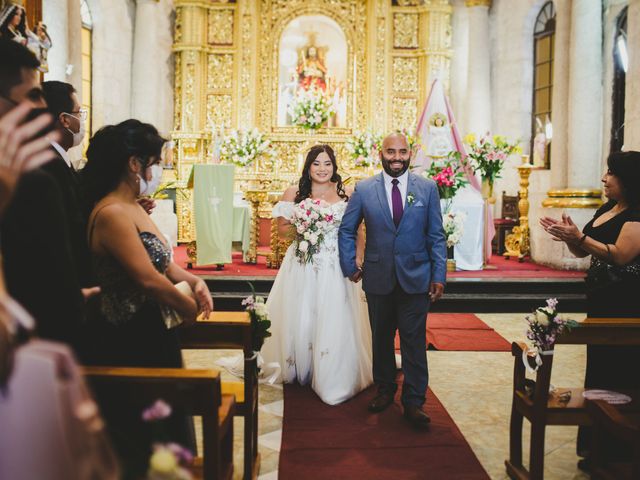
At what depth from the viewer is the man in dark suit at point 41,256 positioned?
45.9 inches

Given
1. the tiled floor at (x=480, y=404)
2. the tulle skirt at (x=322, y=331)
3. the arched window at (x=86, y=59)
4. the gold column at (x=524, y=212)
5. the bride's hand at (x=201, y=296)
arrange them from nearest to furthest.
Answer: the bride's hand at (x=201, y=296) < the tiled floor at (x=480, y=404) < the tulle skirt at (x=322, y=331) < the gold column at (x=524, y=212) < the arched window at (x=86, y=59)

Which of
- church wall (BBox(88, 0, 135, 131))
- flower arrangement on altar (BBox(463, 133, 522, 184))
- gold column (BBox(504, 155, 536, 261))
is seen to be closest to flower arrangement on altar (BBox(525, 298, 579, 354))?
flower arrangement on altar (BBox(463, 133, 522, 184))

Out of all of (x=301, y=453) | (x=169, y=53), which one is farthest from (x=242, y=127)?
(x=301, y=453)

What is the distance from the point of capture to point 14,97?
4.57ft

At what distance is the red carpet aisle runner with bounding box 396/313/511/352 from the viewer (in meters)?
6.20

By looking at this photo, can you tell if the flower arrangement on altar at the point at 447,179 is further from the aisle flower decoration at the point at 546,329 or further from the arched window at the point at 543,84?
the aisle flower decoration at the point at 546,329

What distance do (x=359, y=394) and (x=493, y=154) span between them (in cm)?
619

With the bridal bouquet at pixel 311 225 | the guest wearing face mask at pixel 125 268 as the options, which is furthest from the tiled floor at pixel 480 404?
the guest wearing face mask at pixel 125 268

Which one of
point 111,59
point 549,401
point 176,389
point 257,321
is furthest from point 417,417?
point 111,59

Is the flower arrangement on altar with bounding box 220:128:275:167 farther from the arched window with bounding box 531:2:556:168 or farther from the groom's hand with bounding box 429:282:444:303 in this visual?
the groom's hand with bounding box 429:282:444:303

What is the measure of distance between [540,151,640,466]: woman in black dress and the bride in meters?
1.72

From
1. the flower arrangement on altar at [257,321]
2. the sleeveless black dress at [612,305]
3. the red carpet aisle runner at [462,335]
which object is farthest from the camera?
the red carpet aisle runner at [462,335]

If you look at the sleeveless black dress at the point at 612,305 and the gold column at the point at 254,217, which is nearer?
the sleeveless black dress at the point at 612,305

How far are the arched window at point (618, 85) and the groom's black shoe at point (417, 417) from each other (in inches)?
304
